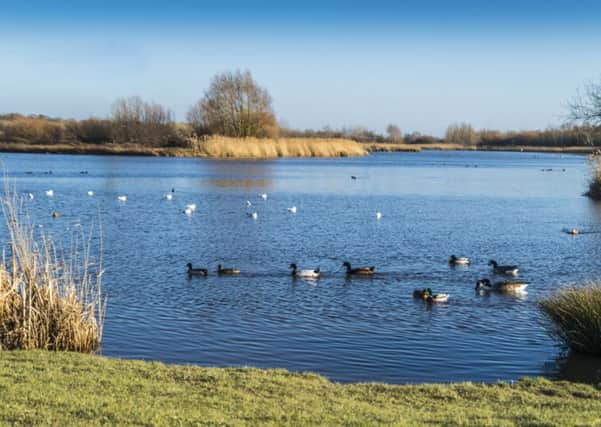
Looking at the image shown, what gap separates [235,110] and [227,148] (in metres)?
9.65

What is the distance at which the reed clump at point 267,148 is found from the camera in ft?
229

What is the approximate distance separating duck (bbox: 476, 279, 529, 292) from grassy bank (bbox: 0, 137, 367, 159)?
54.9 metres

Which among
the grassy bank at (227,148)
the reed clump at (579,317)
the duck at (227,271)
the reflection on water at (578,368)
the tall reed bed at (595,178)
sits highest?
the grassy bank at (227,148)

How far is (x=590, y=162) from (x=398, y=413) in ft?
116

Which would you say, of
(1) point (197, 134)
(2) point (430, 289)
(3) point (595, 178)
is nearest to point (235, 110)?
(1) point (197, 134)

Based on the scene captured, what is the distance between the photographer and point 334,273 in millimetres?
18234

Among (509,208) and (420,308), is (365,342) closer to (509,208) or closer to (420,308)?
(420,308)

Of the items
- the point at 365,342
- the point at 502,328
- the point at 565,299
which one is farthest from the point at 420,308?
the point at 565,299

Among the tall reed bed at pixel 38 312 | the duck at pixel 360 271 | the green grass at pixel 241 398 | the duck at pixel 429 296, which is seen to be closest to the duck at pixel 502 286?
the duck at pixel 429 296

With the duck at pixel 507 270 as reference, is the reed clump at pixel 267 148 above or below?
above

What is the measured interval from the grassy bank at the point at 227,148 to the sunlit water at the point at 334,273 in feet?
88.3

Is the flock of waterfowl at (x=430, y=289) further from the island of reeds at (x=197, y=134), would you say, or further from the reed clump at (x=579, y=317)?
the island of reeds at (x=197, y=134)

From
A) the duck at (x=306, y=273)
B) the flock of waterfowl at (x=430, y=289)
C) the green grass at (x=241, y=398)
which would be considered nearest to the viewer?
the green grass at (x=241, y=398)

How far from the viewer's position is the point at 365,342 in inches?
470
